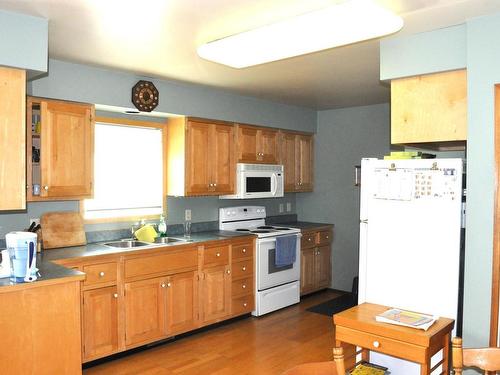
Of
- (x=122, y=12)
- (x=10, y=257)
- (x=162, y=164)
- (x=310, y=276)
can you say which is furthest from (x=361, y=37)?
(x=310, y=276)

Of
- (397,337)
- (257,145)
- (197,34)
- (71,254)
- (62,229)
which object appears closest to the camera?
(397,337)

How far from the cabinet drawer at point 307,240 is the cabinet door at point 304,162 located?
66cm

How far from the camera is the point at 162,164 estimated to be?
464 centimetres

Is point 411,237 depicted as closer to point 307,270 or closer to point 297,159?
point 307,270

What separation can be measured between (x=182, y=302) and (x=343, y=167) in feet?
9.55

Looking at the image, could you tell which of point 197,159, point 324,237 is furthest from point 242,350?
point 324,237

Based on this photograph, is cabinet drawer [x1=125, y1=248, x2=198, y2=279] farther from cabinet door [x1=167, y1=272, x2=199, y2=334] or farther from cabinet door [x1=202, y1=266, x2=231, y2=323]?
cabinet door [x1=202, y1=266, x2=231, y2=323]

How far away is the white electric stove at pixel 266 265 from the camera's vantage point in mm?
4797

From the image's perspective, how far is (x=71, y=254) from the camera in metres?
3.42

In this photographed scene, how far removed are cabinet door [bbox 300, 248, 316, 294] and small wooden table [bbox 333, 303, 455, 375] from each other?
2.79m

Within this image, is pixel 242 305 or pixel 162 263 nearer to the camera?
pixel 162 263

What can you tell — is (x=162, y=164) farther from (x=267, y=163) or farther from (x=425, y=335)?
(x=425, y=335)

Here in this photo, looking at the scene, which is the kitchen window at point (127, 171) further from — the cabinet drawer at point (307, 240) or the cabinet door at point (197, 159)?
the cabinet drawer at point (307, 240)

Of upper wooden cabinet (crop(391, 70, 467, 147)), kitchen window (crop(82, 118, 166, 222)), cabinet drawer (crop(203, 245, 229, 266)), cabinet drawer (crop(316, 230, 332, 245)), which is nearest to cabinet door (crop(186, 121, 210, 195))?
kitchen window (crop(82, 118, 166, 222))
